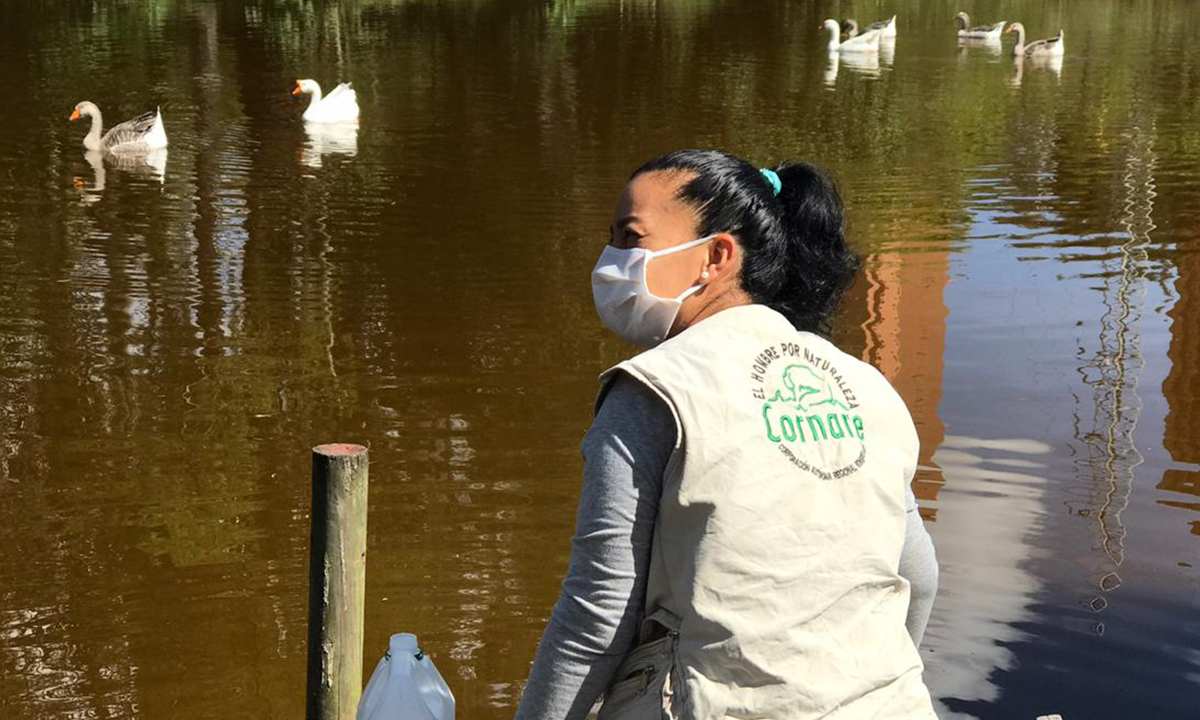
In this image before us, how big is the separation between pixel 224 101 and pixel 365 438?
16.5 metres

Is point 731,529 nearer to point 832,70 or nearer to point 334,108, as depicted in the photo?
point 334,108

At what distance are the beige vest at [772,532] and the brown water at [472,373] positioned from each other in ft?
11.2

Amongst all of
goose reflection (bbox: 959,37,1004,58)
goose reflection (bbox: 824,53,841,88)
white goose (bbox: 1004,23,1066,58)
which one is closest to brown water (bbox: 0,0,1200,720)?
goose reflection (bbox: 824,53,841,88)

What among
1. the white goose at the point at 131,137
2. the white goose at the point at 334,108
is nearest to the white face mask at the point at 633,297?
the white goose at the point at 131,137

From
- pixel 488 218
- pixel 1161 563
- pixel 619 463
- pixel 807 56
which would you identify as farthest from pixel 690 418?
pixel 807 56

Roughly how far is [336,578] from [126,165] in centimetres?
1434

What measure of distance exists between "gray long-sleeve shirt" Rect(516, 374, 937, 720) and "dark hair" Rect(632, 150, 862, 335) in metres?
0.44

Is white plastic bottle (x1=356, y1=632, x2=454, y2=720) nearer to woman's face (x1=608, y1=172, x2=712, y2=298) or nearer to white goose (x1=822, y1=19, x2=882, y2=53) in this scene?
woman's face (x1=608, y1=172, x2=712, y2=298)

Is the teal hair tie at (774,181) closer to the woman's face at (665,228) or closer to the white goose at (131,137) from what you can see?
the woman's face at (665,228)

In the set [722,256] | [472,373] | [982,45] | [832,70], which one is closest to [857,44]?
[832,70]

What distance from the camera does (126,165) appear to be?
17.7 meters

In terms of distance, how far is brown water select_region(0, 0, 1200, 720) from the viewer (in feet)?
20.9

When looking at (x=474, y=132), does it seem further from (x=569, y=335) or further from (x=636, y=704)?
(x=636, y=704)

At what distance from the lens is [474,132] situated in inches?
824
